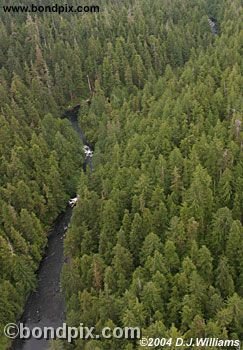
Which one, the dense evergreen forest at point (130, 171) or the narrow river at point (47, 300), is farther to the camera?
the narrow river at point (47, 300)

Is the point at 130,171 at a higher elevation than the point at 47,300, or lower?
higher

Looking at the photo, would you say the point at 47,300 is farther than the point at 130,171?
No

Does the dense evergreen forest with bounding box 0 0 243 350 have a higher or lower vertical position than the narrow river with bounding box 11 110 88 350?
higher

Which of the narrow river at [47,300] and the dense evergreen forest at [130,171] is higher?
the dense evergreen forest at [130,171]

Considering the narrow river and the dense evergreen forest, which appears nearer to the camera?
the dense evergreen forest

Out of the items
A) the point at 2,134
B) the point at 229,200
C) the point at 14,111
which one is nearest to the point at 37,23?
the point at 14,111
